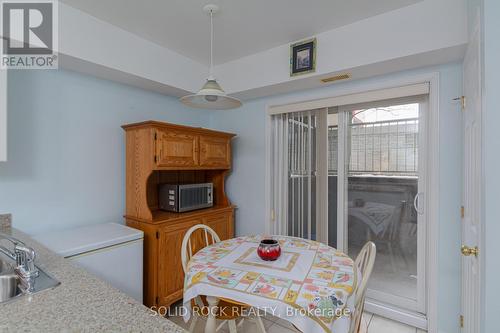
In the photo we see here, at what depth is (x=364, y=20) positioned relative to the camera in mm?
2055

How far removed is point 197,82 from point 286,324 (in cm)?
253

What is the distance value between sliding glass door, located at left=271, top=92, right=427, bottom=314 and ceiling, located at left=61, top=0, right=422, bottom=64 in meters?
0.78

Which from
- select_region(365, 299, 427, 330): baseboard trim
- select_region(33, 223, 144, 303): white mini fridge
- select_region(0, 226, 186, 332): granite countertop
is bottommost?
select_region(365, 299, 427, 330): baseboard trim

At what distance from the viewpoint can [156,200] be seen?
272cm

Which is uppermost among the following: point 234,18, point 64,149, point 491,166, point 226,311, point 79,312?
point 234,18

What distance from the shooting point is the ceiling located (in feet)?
6.07

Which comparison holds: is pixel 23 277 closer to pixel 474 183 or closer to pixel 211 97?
pixel 211 97

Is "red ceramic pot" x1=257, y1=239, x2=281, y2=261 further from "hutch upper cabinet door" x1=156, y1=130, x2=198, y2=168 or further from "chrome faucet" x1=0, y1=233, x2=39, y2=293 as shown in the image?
"hutch upper cabinet door" x1=156, y1=130, x2=198, y2=168

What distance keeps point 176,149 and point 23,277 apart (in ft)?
4.78

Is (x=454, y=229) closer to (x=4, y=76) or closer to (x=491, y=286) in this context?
(x=491, y=286)

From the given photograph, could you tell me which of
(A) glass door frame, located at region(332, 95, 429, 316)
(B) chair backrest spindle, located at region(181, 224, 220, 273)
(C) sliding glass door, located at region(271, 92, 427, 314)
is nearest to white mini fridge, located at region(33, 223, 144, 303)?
(B) chair backrest spindle, located at region(181, 224, 220, 273)

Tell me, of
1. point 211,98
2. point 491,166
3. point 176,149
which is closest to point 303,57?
point 211,98

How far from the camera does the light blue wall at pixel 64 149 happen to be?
1.89 metres

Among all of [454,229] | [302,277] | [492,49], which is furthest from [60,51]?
[454,229]
